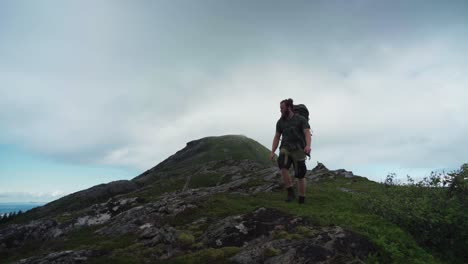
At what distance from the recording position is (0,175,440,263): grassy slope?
9.94 meters

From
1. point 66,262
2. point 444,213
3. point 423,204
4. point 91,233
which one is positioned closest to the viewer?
point 66,262

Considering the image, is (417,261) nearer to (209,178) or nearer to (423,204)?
(423,204)

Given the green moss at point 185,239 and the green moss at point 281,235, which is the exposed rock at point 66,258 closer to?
the green moss at point 185,239

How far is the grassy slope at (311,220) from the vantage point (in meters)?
9.94

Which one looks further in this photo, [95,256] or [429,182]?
[429,182]

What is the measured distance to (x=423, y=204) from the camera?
1314 centimetres

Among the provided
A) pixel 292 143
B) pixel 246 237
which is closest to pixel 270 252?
pixel 246 237

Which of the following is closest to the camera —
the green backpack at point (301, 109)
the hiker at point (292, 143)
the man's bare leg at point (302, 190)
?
the man's bare leg at point (302, 190)

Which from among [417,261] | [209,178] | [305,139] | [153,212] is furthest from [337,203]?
[209,178]

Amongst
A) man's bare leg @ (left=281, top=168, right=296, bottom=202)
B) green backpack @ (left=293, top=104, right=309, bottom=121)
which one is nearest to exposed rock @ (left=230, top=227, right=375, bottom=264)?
man's bare leg @ (left=281, top=168, right=296, bottom=202)

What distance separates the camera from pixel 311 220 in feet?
41.4

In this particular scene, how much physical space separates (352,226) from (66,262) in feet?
31.4

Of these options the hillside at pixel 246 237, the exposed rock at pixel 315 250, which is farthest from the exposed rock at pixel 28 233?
the exposed rock at pixel 315 250

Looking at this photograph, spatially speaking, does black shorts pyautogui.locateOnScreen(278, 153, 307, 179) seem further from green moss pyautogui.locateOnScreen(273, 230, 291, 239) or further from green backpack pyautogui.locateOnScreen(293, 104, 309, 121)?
green backpack pyautogui.locateOnScreen(293, 104, 309, 121)
